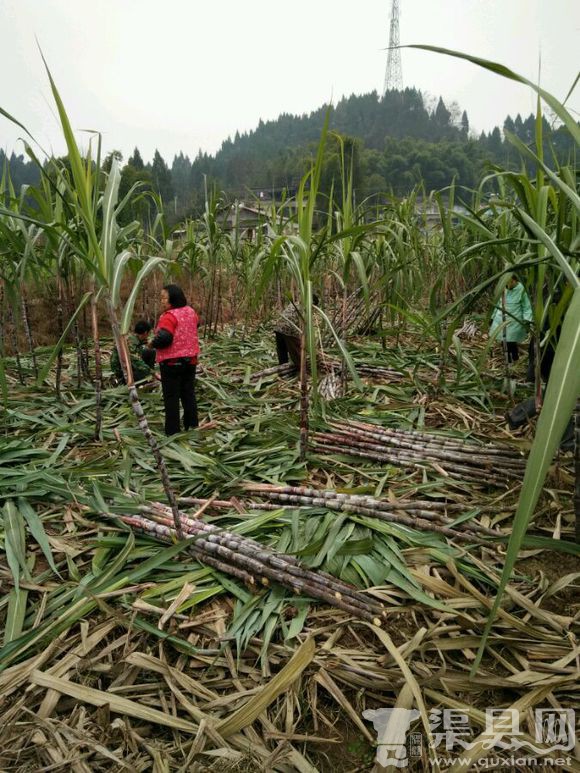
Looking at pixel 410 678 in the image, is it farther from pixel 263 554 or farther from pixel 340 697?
pixel 263 554

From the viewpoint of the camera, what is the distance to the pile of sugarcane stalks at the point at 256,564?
1.50 m

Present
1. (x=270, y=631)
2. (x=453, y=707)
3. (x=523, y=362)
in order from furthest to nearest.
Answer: (x=523, y=362) → (x=270, y=631) → (x=453, y=707)

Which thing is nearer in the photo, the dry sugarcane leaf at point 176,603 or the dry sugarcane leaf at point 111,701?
the dry sugarcane leaf at point 111,701

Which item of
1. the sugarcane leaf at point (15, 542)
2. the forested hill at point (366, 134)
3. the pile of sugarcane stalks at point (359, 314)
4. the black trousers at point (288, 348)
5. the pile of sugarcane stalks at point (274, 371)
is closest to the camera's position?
the sugarcane leaf at point (15, 542)

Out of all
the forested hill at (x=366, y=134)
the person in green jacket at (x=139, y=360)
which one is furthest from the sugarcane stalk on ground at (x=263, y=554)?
the forested hill at (x=366, y=134)

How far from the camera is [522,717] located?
1.13 metres

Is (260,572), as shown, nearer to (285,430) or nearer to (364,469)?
(364,469)

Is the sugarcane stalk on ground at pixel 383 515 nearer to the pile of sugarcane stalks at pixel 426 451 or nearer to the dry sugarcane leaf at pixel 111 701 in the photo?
the pile of sugarcane stalks at pixel 426 451

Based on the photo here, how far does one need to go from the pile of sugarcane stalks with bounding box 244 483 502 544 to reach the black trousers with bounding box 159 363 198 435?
104 cm

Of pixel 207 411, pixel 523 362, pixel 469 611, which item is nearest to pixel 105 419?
pixel 207 411

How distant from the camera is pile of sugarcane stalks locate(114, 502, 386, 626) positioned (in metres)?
1.50

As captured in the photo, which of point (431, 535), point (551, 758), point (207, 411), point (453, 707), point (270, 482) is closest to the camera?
point (551, 758)

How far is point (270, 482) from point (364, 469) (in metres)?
0.51

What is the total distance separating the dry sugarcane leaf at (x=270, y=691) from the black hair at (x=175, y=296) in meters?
2.23
